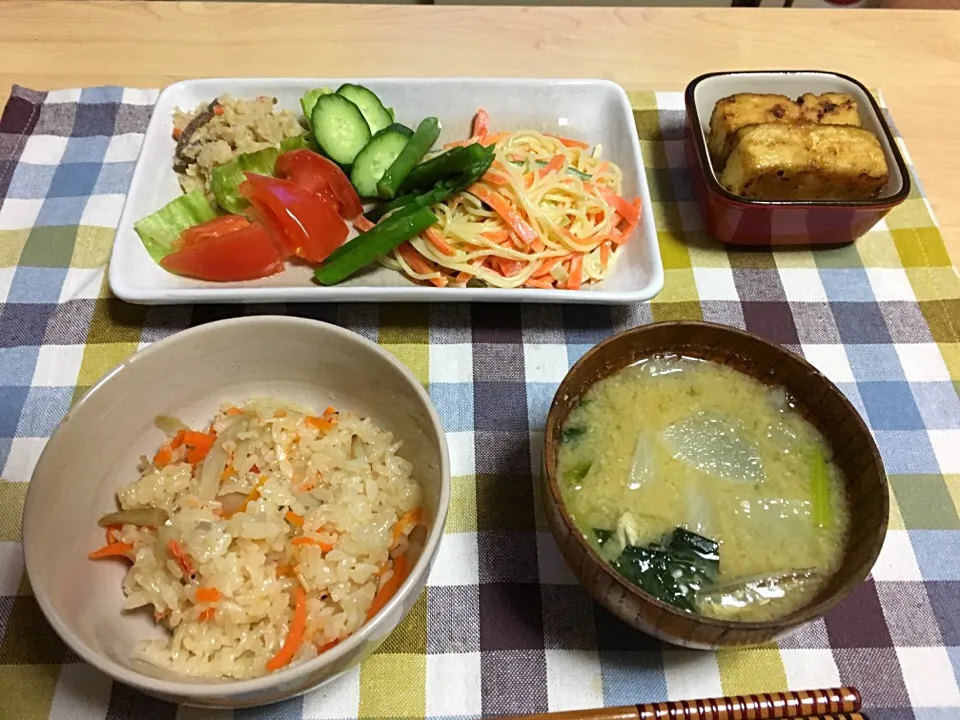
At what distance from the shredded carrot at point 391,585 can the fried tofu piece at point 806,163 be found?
135 cm

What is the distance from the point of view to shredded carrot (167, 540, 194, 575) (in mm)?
1251

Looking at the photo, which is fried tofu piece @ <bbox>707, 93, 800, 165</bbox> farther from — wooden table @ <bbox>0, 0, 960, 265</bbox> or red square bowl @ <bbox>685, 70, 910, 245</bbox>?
wooden table @ <bbox>0, 0, 960, 265</bbox>

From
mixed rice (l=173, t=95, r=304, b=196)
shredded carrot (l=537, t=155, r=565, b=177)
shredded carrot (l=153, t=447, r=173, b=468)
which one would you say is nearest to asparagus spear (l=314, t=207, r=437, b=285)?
shredded carrot (l=537, t=155, r=565, b=177)

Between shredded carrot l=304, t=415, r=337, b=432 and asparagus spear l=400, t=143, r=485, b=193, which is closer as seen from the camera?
shredded carrot l=304, t=415, r=337, b=432

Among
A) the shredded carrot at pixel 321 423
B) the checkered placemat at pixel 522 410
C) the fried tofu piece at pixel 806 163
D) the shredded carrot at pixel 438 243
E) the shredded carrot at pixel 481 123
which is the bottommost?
the checkered placemat at pixel 522 410

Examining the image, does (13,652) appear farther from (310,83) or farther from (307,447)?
(310,83)

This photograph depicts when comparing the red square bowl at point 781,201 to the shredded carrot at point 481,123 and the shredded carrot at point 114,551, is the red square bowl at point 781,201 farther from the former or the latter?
the shredded carrot at point 114,551

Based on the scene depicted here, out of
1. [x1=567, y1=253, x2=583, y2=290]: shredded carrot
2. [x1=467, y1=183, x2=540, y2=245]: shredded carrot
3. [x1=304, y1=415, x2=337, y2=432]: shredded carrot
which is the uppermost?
[x1=467, y1=183, x2=540, y2=245]: shredded carrot

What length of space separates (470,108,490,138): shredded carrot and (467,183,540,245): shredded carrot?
25cm

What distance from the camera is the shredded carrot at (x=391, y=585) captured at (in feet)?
4.09

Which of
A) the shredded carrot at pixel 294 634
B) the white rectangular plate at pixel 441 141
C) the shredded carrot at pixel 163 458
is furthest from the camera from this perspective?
the white rectangular plate at pixel 441 141

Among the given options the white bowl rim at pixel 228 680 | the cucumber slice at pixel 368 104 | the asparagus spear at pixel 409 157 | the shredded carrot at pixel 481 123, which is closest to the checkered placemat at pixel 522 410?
the white bowl rim at pixel 228 680

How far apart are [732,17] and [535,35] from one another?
775 mm

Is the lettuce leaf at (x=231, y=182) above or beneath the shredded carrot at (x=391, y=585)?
above
